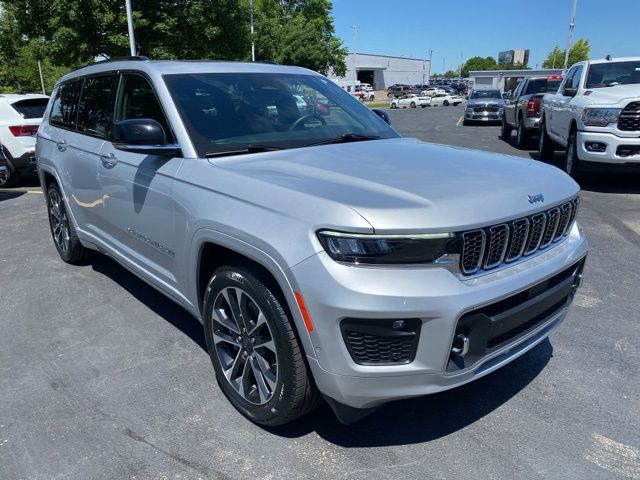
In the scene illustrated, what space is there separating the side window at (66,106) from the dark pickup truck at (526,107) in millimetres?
10951

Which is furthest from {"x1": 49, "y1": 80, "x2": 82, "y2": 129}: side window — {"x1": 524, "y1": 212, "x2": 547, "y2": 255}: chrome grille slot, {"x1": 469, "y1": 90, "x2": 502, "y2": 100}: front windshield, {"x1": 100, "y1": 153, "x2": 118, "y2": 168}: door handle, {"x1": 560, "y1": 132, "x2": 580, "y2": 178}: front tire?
{"x1": 469, "y1": 90, "x2": 502, "y2": 100}: front windshield

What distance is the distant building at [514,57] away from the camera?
135 metres

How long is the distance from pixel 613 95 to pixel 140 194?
7429 millimetres

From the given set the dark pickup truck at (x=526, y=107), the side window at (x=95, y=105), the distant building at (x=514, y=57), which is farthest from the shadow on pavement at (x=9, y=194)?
the distant building at (x=514, y=57)

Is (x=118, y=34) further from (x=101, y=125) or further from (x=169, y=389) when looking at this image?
(x=169, y=389)

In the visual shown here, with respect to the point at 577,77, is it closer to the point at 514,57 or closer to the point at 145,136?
the point at 145,136

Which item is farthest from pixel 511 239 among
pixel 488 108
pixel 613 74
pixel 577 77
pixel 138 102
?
pixel 488 108

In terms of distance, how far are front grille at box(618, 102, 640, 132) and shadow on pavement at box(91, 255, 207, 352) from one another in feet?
22.7

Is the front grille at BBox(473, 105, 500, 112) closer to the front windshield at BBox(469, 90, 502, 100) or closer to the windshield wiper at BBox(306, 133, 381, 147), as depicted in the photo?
the front windshield at BBox(469, 90, 502, 100)

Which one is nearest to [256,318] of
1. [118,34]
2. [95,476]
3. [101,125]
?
[95,476]

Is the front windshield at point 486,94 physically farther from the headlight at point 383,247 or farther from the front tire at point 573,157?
the headlight at point 383,247

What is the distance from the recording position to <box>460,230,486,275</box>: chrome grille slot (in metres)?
2.27

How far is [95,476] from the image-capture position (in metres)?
2.50

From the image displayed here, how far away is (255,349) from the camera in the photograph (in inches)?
107
